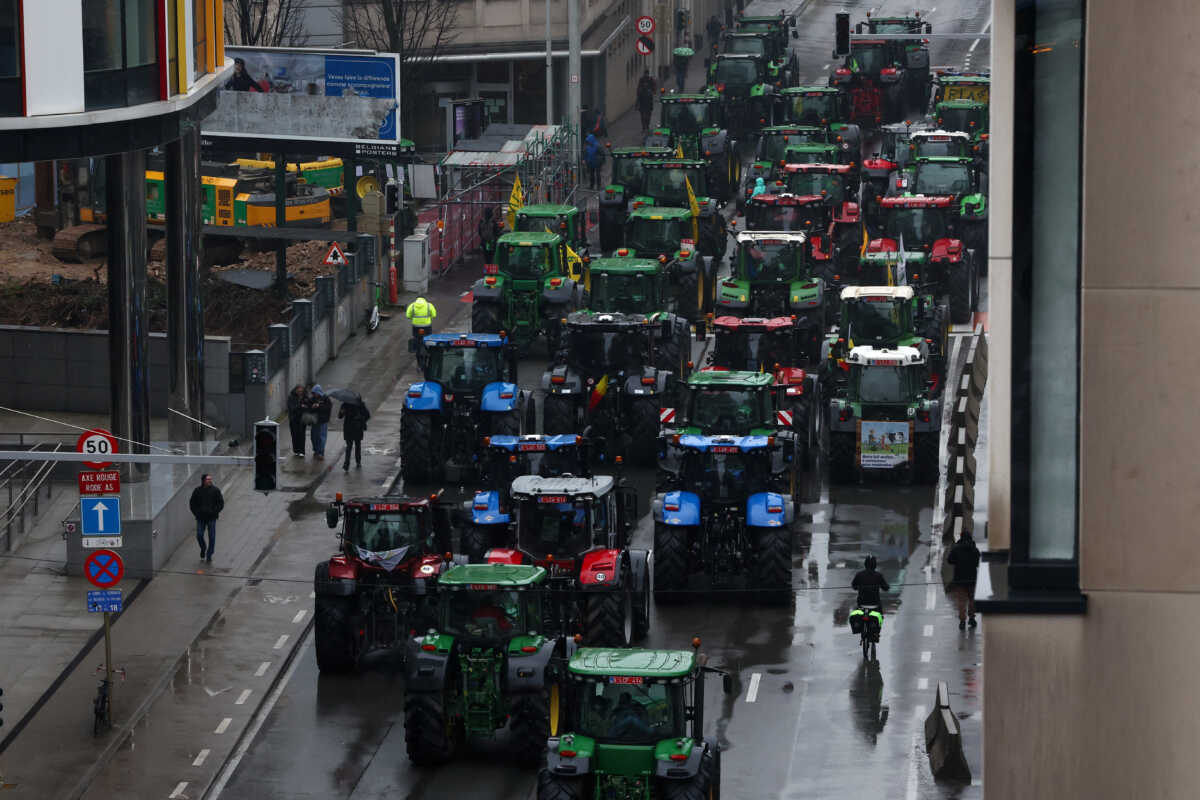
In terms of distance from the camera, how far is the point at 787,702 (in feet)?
85.1

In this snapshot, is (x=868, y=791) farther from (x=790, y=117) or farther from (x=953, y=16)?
(x=953, y=16)

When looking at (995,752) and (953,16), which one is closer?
(995,752)

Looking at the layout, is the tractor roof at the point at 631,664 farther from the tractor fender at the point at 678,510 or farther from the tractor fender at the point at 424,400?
the tractor fender at the point at 424,400

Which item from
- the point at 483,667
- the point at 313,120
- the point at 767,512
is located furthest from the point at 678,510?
the point at 313,120

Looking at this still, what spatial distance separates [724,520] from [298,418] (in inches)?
404

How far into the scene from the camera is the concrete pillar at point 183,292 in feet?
119

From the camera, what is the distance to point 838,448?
3525 centimetres

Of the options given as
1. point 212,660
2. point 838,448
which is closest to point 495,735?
point 212,660

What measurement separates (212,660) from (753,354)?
13.7 meters

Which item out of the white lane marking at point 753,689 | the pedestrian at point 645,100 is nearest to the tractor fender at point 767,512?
the white lane marking at point 753,689

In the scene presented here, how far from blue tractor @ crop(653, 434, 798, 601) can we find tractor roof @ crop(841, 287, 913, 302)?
343 inches

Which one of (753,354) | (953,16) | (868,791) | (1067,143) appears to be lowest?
(868,791)

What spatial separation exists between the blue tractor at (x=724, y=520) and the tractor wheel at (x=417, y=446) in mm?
6285

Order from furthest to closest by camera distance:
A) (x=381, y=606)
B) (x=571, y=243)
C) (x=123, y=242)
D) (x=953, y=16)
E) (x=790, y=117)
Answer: (x=953, y=16) → (x=790, y=117) → (x=571, y=243) → (x=123, y=242) → (x=381, y=606)
